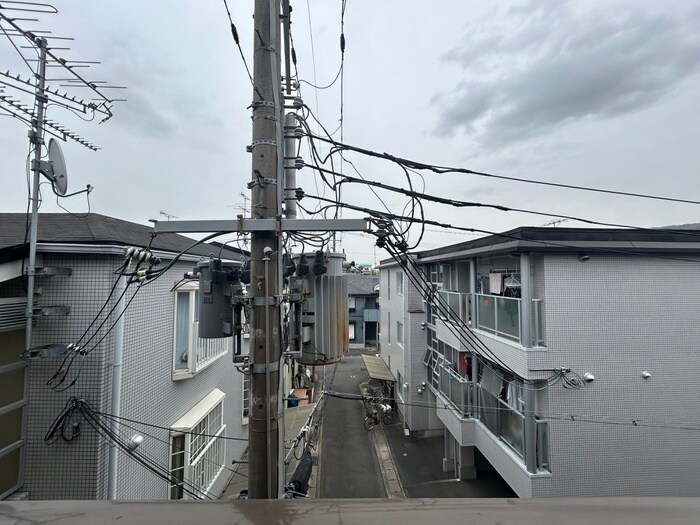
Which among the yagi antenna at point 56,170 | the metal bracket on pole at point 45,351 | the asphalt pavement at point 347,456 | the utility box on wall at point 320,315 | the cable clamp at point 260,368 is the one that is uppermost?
the yagi antenna at point 56,170

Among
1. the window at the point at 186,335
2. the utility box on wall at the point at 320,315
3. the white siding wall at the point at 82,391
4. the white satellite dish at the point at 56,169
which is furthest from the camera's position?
the window at the point at 186,335

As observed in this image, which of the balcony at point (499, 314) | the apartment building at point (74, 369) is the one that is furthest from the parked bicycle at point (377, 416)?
the apartment building at point (74, 369)

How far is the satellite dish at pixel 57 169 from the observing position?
4.26m

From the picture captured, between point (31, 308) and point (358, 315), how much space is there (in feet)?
89.3

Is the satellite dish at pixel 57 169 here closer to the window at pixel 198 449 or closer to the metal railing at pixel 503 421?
the window at pixel 198 449

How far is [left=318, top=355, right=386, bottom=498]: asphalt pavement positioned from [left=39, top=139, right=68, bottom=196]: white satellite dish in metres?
5.55

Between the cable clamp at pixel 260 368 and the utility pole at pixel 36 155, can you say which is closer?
the cable clamp at pixel 260 368

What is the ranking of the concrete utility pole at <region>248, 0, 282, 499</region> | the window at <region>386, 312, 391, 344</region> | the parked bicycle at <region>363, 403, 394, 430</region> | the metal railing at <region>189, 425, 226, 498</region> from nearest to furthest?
1. the concrete utility pole at <region>248, 0, 282, 499</region>
2. the metal railing at <region>189, 425, 226, 498</region>
3. the parked bicycle at <region>363, 403, 394, 430</region>
4. the window at <region>386, 312, 391, 344</region>

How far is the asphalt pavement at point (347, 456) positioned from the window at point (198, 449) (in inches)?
112

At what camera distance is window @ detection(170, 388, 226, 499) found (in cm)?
573

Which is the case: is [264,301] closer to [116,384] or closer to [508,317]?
[116,384]

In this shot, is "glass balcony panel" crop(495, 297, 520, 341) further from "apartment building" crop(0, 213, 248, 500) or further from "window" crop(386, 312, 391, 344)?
"window" crop(386, 312, 391, 344)

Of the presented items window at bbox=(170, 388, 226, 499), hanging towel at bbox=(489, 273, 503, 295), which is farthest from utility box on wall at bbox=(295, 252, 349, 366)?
hanging towel at bbox=(489, 273, 503, 295)

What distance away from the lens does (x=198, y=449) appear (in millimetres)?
6465
